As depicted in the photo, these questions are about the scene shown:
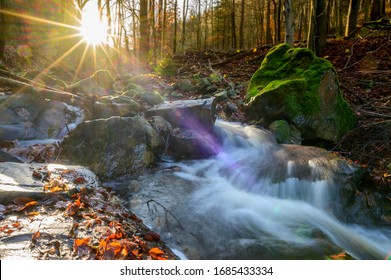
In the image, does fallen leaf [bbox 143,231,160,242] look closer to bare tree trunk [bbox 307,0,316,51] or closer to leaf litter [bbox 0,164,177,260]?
leaf litter [bbox 0,164,177,260]

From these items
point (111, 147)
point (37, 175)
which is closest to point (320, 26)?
point (111, 147)

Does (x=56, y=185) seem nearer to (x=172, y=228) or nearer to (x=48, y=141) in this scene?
(x=172, y=228)

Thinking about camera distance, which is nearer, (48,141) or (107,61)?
(48,141)

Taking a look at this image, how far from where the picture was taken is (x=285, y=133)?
24.3ft

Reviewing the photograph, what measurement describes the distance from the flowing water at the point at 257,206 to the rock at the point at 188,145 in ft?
0.74

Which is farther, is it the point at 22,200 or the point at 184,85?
the point at 184,85

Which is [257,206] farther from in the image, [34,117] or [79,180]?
[34,117]

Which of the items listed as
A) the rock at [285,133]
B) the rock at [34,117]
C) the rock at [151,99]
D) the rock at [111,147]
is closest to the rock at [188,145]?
the rock at [111,147]

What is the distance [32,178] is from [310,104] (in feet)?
21.6

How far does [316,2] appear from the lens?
406 inches

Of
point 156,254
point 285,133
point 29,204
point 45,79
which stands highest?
point 45,79

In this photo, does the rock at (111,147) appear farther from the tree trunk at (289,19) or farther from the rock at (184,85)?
the tree trunk at (289,19)
